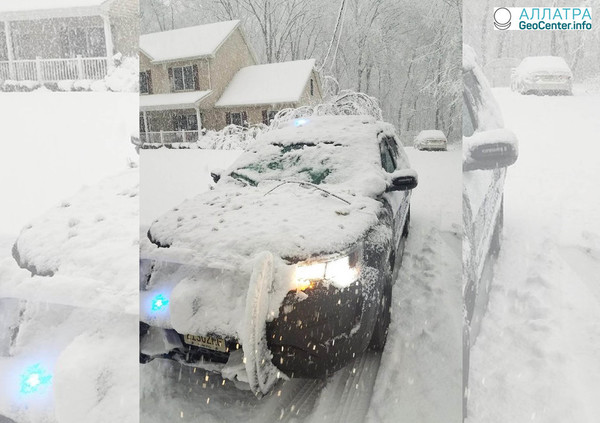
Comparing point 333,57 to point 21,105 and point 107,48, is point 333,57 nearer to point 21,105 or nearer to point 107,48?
point 107,48

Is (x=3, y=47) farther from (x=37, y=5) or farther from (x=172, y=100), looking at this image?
(x=172, y=100)

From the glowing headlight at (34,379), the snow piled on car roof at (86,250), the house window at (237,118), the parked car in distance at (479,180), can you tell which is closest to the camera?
the parked car in distance at (479,180)

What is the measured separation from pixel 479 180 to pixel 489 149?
0.36ft

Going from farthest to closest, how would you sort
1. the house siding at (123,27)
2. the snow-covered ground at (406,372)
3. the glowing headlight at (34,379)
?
the house siding at (123,27) → the glowing headlight at (34,379) → the snow-covered ground at (406,372)

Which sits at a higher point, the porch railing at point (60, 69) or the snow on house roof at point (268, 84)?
the porch railing at point (60, 69)

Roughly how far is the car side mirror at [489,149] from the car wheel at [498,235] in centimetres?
18

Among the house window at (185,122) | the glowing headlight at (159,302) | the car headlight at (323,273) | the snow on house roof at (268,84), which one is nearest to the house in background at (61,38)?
the house window at (185,122)

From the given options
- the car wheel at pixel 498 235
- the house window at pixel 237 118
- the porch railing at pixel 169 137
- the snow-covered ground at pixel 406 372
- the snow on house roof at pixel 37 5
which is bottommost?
the snow-covered ground at pixel 406 372

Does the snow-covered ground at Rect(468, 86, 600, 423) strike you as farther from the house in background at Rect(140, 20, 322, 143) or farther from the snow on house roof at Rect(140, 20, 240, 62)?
the snow on house roof at Rect(140, 20, 240, 62)

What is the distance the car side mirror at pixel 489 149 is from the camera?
1549 millimetres

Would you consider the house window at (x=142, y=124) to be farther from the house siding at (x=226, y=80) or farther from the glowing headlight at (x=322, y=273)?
the glowing headlight at (x=322, y=273)

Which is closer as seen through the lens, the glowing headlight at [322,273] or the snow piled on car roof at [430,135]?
the glowing headlight at [322,273]

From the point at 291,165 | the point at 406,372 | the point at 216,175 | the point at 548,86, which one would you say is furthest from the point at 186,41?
the point at 406,372

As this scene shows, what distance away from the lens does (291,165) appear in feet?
5.32
